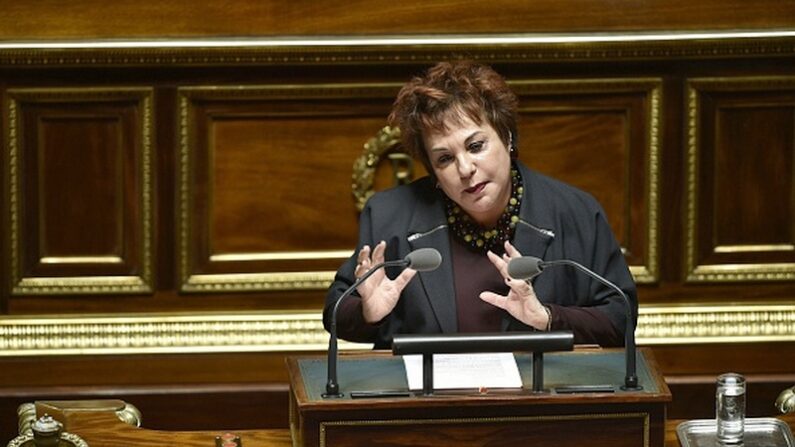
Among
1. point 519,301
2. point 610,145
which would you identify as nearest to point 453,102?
point 519,301

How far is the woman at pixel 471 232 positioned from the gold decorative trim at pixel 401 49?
1264mm

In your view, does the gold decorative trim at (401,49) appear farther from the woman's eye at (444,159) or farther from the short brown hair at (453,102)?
the woman's eye at (444,159)

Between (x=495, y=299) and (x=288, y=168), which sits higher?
(x=288, y=168)

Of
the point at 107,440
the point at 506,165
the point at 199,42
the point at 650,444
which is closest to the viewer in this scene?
the point at 650,444

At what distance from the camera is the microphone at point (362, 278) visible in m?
4.14

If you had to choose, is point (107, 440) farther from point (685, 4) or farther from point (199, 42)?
point (685, 4)

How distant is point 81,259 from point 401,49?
1.23 m

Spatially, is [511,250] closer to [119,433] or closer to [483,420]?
[483,420]

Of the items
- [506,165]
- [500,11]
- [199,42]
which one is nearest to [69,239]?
[199,42]

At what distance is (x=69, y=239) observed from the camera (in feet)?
20.3

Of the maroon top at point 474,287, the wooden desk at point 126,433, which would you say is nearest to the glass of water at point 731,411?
the wooden desk at point 126,433

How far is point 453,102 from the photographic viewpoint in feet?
15.6

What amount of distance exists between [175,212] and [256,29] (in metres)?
0.64

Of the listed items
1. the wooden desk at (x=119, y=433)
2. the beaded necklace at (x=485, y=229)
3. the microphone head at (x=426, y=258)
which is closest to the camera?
the microphone head at (x=426, y=258)
